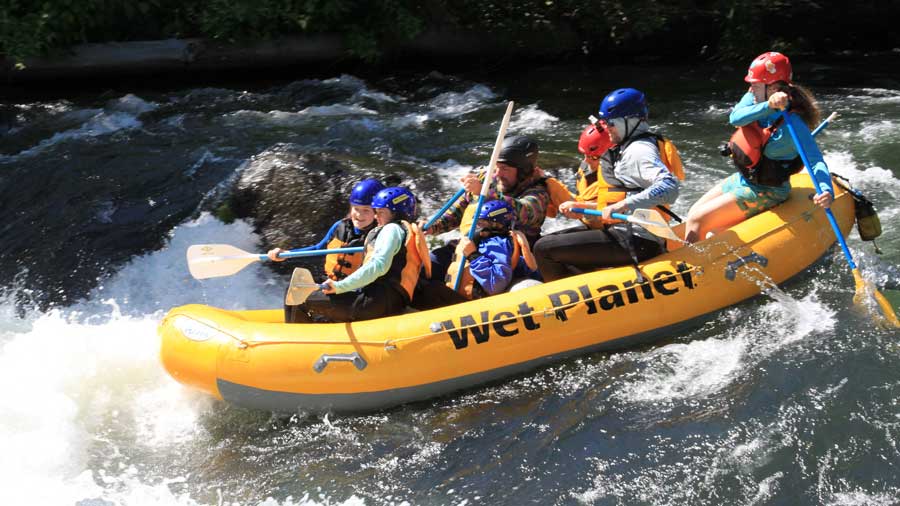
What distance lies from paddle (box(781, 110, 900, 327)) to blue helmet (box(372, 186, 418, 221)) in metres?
2.30

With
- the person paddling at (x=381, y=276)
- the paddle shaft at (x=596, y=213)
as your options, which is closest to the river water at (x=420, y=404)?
the person paddling at (x=381, y=276)

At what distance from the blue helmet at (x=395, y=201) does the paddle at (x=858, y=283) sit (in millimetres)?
2299

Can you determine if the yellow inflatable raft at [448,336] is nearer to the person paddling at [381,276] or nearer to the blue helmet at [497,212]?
the person paddling at [381,276]

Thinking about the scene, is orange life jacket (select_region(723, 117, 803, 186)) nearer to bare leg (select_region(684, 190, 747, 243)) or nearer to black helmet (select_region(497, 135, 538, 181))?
bare leg (select_region(684, 190, 747, 243))

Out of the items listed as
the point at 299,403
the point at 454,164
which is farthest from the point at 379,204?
the point at 454,164

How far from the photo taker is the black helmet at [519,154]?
575 cm

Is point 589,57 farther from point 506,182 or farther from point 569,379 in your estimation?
point 569,379

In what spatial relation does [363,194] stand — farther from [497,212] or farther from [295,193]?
[295,193]

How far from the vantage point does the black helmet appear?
5746 millimetres

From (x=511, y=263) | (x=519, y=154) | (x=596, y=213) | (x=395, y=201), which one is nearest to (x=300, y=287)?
(x=395, y=201)

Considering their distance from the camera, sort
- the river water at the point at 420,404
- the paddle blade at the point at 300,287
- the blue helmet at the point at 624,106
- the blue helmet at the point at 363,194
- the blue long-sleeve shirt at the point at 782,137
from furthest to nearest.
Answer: the blue long-sleeve shirt at the point at 782,137 < the blue helmet at the point at 624,106 < the blue helmet at the point at 363,194 < the paddle blade at the point at 300,287 < the river water at the point at 420,404

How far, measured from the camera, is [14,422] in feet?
18.0

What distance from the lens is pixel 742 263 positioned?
18.4ft

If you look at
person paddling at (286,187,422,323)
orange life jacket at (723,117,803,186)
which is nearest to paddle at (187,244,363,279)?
person paddling at (286,187,422,323)
